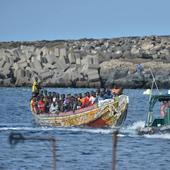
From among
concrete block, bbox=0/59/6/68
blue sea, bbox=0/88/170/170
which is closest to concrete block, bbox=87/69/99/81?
concrete block, bbox=0/59/6/68

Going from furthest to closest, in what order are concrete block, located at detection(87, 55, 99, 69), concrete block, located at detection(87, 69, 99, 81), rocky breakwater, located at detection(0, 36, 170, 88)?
1. concrete block, located at detection(87, 55, 99, 69)
2. concrete block, located at detection(87, 69, 99, 81)
3. rocky breakwater, located at detection(0, 36, 170, 88)

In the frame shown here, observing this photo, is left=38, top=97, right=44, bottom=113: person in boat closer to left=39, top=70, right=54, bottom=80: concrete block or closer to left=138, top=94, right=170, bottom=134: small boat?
left=138, top=94, right=170, bottom=134: small boat

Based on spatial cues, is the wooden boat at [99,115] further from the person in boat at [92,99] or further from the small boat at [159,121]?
the small boat at [159,121]

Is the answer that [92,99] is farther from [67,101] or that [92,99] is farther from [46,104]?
[46,104]

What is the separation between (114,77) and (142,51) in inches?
972

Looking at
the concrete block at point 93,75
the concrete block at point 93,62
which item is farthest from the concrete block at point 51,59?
the concrete block at point 93,75

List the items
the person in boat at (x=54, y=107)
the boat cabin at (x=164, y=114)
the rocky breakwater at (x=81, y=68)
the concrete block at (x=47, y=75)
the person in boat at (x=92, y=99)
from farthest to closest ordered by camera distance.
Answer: the concrete block at (x=47, y=75), the rocky breakwater at (x=81, y=68), the person in boat at (x=54, y=107), the person in boat at (x=92, y=99), the boat cabin at (x=164, y=114)

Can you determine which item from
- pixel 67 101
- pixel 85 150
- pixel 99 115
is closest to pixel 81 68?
pixel 67 101

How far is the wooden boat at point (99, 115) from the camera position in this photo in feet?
136

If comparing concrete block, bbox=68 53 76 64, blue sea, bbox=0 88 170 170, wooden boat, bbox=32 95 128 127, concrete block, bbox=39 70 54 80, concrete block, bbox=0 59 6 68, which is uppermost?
concrete block, bbox=68 53 76 64

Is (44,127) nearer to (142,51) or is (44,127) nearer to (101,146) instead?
(101,146)

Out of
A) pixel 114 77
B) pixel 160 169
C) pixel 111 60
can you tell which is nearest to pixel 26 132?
pixel 160 169

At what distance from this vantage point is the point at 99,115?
41812 mm

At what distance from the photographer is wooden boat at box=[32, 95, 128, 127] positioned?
4156 centimetres
